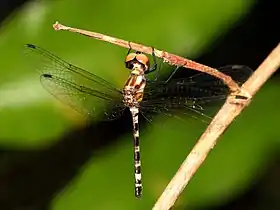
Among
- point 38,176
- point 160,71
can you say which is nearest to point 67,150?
point 38,176

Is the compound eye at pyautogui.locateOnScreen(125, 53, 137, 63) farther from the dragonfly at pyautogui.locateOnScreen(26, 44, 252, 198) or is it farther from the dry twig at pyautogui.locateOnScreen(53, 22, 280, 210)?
the dry twig at pyautogui.locateOnScreen(53, 22, 280, 210)

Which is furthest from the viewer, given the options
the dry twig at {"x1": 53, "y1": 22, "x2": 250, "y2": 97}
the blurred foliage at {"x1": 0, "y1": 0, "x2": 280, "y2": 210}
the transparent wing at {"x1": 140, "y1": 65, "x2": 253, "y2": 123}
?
the transparent wing at {"x1": 140, "y1": 65, "x2": 253, "y2": 123}

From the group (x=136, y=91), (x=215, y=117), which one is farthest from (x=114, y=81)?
(x=215, y=117)

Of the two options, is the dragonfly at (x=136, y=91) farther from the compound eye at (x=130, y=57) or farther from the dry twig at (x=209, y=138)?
the dry twig at (x=209, y=138)

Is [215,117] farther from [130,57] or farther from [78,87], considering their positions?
[78,87]

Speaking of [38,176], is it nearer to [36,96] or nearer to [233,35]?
[36,96]

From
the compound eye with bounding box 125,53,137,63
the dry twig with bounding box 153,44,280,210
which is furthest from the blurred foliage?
the dry twig with bounding box 153,44,280,210

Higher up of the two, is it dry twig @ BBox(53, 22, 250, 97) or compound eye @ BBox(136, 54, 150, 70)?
compound eye @ BBox(136, 54, 150, 70)

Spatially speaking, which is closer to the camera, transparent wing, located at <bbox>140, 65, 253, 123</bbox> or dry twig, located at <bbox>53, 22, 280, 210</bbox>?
dry twig, located at <bbox>53, 22, 280, 210</bbox>
